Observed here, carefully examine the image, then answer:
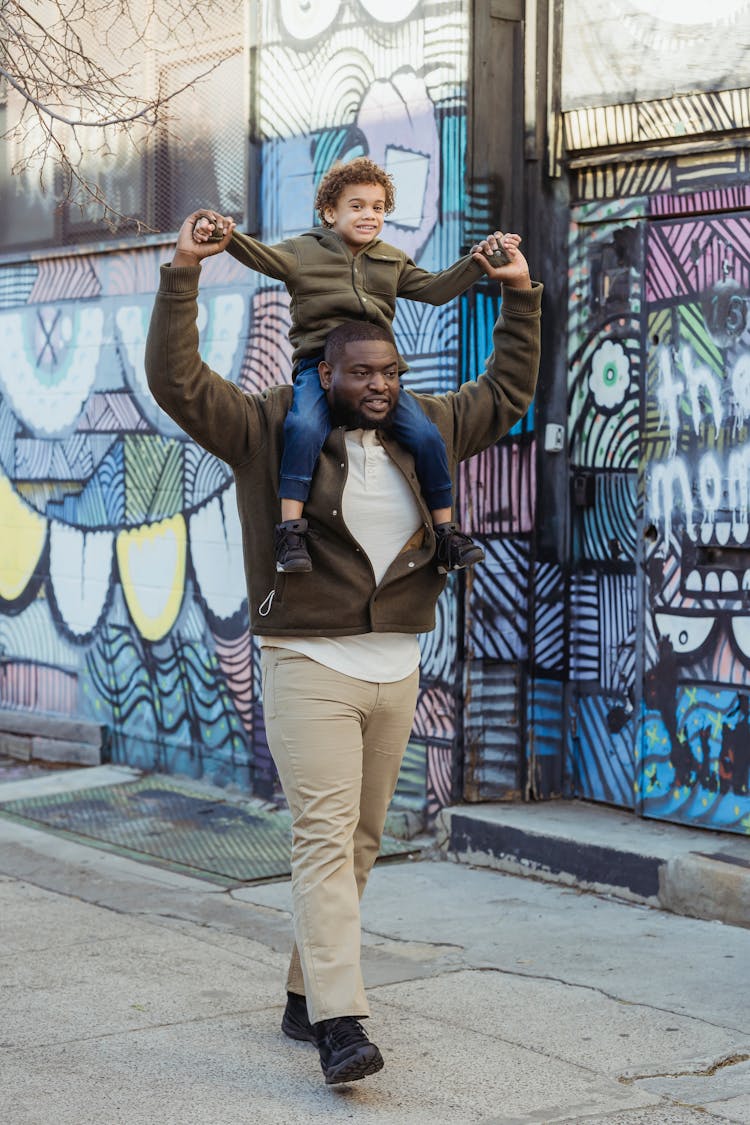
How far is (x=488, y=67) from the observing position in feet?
21.3

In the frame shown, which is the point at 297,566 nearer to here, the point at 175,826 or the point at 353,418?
the point at 353,418

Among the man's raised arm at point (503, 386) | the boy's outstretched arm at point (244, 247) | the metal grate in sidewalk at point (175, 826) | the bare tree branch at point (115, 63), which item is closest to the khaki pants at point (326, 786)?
the man's raised arm at point (503, 386)

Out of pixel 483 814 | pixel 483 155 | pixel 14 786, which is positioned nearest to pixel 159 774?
pixel 14 786

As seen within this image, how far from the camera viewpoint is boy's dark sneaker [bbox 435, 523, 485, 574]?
13.5 ft

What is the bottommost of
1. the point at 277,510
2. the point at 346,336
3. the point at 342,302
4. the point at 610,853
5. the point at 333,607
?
the point at 610,853

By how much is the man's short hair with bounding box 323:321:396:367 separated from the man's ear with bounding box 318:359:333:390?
0.05ft

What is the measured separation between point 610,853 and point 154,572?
10.4 ft

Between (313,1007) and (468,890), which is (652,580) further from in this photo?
(313,1007)

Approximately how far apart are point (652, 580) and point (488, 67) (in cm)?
220

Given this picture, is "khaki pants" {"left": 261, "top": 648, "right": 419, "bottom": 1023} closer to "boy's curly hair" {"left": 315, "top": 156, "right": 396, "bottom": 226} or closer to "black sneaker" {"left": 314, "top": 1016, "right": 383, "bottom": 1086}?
"black sneaker" {"left": 314, "top": 1016, "right": 383, "bottom": 1086}

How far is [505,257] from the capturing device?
13.9ft

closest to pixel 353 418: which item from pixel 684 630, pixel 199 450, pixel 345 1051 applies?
pixel 345 1051

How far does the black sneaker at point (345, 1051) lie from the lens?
3760mm

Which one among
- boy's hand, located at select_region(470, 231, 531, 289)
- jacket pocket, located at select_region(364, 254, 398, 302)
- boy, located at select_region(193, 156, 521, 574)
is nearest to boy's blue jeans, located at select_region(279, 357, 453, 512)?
boy, located at select_region(193, 156, 521, 574)
